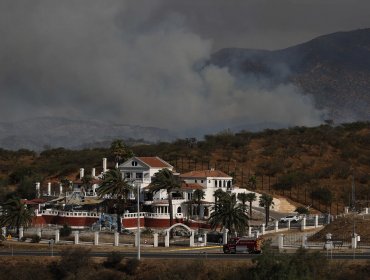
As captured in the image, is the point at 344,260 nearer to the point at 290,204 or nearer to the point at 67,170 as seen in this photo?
the point at 290,204

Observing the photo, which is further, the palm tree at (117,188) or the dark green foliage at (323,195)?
the dark green foliage at (323,195)

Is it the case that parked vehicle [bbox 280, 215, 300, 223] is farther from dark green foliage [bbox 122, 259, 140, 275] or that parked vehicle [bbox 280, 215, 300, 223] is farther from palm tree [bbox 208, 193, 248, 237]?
dark green foliage [bbox 122, 259, 140, 275]

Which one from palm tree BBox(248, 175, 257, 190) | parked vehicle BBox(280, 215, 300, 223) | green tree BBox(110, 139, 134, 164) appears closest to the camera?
parked vehicle BBox(280, 215, 300, 223)

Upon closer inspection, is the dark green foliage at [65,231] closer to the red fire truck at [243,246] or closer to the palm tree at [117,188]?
the palm tree at [117,188]

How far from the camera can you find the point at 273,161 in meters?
148

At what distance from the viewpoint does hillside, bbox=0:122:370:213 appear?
418 ft

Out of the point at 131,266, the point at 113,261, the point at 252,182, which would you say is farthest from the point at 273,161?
the point at 131,266

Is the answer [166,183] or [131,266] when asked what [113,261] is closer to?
[131,266]

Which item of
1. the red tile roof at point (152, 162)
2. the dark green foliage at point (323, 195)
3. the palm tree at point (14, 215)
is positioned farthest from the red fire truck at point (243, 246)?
the dark green foliage at point (323, 195)

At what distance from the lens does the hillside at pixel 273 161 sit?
12744 cm

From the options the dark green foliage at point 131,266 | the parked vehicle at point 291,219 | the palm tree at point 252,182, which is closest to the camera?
the dark green foliage at point 131,266

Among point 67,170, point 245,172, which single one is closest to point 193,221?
point 245,172

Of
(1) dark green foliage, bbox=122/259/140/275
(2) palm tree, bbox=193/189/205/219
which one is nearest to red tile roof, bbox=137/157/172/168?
(2) palm tree, bbox=193/189/205/219

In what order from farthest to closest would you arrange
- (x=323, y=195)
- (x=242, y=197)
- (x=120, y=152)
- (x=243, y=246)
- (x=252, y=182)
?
1. (x=323, y=195)
2. (x=252, y=182)
3. (x=120, y=152)
4. (x=242, y=197)
5. (x=243, y=246)
